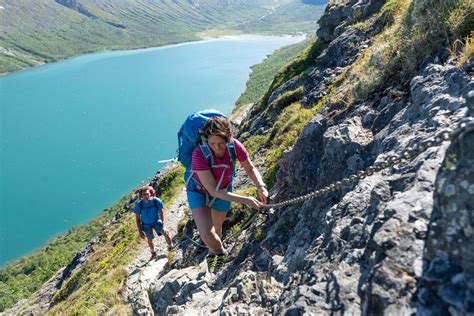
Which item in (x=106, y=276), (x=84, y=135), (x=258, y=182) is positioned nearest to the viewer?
(x=258, y=182)

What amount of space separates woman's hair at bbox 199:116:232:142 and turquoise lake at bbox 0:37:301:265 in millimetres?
59344

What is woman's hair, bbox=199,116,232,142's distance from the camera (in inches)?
204

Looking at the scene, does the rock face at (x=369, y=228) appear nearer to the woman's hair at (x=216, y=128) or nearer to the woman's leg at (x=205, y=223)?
the woman's leg at (x=205, y=223)

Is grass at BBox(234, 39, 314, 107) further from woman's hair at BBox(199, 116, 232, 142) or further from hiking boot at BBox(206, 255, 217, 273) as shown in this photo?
woman's hair at BBox(199, 116, 232, 142)

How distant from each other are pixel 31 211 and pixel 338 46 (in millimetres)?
57572

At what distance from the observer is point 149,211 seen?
10992 mm

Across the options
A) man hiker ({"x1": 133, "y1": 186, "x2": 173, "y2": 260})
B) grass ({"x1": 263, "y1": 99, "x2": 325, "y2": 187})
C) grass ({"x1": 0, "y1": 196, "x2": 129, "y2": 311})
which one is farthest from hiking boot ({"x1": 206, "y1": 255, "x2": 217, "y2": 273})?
grass ({"x1": 0, "y1": 196, "x2": 129, "y2": 311})

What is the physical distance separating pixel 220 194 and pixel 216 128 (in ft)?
2.76

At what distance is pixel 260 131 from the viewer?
21875 millimetres

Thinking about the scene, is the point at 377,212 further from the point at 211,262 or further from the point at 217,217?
the point at 211,262

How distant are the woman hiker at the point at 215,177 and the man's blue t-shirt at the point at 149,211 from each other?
455 cm

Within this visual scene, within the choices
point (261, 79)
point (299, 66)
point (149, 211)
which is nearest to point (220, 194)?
point (149, 211)

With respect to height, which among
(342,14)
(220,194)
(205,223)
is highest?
(220,194)

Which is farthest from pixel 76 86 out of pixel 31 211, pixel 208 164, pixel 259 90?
pixel 208 164
